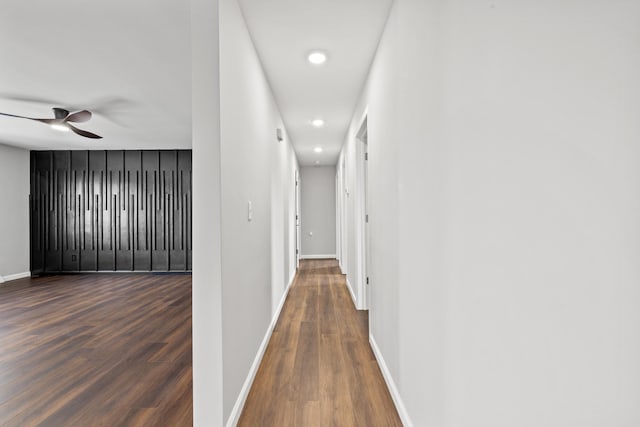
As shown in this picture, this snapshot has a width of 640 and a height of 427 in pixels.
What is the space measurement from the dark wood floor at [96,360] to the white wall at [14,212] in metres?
2.05

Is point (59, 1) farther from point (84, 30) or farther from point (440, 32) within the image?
Answer: point (440, 32)

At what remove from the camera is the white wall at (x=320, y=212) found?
898 centimetres

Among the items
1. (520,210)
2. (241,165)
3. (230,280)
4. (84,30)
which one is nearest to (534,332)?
(520,210)

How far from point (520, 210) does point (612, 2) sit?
46 centimetres

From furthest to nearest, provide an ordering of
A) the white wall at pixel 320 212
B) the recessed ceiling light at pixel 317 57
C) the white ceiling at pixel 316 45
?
1. the white wall at pixel 320 212
2. the recessed ceiling light at pixel 317 57
3. the white ceiling at pixel 316 45

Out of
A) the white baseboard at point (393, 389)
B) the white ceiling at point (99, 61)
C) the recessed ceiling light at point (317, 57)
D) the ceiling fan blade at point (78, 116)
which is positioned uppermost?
the white ceiling at point (99, 61)

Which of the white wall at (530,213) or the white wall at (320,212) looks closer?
the white wall at (530,213)

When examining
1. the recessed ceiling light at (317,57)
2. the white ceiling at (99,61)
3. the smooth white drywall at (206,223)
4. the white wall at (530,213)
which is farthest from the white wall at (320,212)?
the white wall at (530,213)

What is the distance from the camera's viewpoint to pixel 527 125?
845 millimetres

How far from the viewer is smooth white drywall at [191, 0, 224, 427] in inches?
61.2

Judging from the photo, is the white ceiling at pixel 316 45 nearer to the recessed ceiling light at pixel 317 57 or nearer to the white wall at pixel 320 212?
the recessed ceiling light at pixel 317 57

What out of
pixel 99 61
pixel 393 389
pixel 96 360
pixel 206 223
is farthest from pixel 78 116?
pixel 393 389

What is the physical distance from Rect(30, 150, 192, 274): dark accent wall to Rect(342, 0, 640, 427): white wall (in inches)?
262

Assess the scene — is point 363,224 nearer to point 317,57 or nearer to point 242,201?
point 317,57
